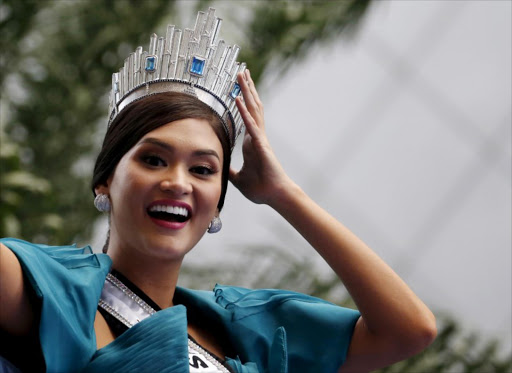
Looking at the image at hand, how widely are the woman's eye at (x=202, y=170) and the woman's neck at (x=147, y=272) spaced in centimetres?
16

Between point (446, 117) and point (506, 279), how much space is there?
83 centimetres

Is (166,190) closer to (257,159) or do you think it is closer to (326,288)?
(257,159)

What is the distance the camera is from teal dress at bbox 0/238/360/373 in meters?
1.34

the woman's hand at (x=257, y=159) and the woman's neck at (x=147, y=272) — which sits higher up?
the woman's hand at (x=257, y=159)

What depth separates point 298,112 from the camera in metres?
4.70

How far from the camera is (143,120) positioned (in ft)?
5.16

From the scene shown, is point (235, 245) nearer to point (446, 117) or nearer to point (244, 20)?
point (244, 20)

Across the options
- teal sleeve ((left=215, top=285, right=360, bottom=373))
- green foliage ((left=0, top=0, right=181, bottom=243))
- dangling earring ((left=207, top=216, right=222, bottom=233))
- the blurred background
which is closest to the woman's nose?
dangling earring ((left=207, top=216, right=222, bottom=233))

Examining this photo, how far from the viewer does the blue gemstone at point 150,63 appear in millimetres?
1646

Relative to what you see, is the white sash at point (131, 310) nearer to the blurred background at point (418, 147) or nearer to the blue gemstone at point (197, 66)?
the blue gemstone at point (197, 66)

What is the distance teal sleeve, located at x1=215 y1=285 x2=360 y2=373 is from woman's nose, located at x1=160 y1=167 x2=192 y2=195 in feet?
0.92

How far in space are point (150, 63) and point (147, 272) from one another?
357 millimetres

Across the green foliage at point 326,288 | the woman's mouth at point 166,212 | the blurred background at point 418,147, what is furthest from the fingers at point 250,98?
the blurred background at point 418,147

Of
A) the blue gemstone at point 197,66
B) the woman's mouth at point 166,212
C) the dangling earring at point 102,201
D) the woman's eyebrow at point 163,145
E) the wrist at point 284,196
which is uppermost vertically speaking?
the blue gemstone at point 197,66
